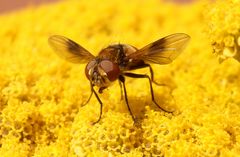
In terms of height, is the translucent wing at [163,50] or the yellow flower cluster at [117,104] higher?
the translucent wing at [163,50]

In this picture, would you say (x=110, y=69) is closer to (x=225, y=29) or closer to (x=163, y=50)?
(x=163, y=50)

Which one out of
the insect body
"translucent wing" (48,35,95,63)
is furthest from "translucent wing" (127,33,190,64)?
"translucent wing" (48,35,95,63)

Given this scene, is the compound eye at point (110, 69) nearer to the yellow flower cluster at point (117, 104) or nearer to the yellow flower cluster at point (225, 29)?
the yellow flower cluster at point (117, 104)

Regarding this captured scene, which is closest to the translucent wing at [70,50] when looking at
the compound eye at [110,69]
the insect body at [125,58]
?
the insect body at [125,58]

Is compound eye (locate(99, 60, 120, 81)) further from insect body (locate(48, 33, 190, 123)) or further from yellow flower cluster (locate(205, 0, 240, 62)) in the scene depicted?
yellow flower cluster (locate(205, 0, 240, 62))

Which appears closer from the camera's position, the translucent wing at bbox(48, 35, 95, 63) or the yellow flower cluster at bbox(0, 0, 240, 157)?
the yellow flower cluster at bbox(0, 0, 240, 157)

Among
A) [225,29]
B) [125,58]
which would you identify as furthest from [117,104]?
[225,29]
